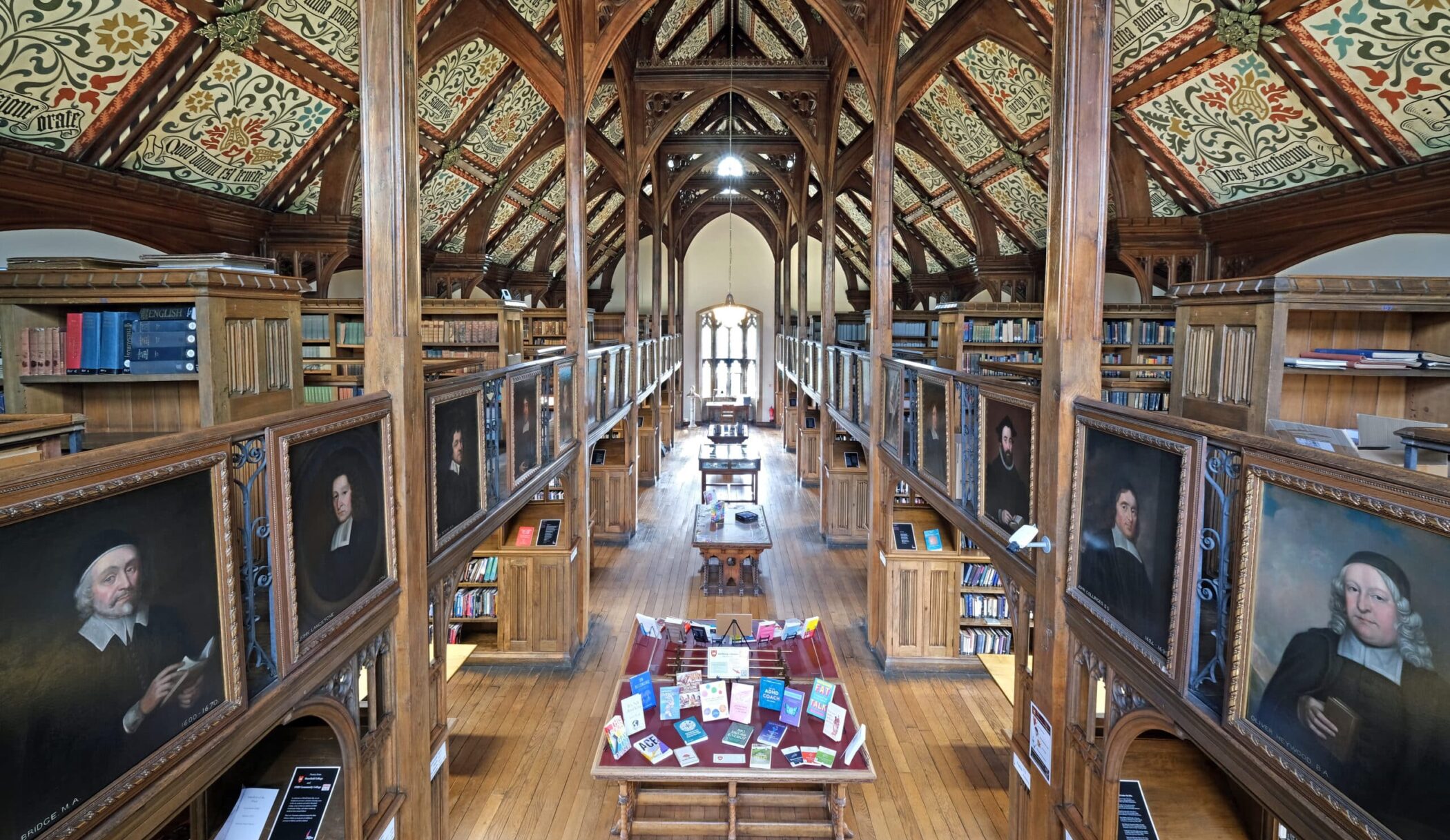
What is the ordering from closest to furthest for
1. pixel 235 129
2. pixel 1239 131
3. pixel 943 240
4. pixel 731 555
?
1. pixel 1239 131
2. pixel 235 129
3. pixel 731 555
4. pixel 943 240

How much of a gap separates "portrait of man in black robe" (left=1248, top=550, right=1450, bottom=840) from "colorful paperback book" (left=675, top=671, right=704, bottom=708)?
346 cm

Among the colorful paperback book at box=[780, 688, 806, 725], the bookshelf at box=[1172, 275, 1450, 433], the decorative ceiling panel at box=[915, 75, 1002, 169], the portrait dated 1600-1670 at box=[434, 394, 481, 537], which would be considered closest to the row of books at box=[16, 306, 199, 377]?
the portrait dated 1600-1670 at box=[434, 394, 481, 537]

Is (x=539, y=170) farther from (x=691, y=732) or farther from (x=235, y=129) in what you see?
(x=691, y=732)

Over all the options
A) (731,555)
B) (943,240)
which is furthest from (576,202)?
(943,240)

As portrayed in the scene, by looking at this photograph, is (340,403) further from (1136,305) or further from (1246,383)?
(1136,305)

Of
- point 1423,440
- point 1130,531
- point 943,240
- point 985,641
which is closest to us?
point 1423,440

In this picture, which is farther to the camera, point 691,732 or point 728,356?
point 728,356

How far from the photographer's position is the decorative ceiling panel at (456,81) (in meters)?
7.85

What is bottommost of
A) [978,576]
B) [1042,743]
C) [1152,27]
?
[978,576]

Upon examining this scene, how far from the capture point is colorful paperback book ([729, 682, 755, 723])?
4.61 m

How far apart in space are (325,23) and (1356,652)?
7.73 metres

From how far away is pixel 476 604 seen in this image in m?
7.29

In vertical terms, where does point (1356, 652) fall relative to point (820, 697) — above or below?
above

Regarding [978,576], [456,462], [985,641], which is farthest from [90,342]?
[985,641]
